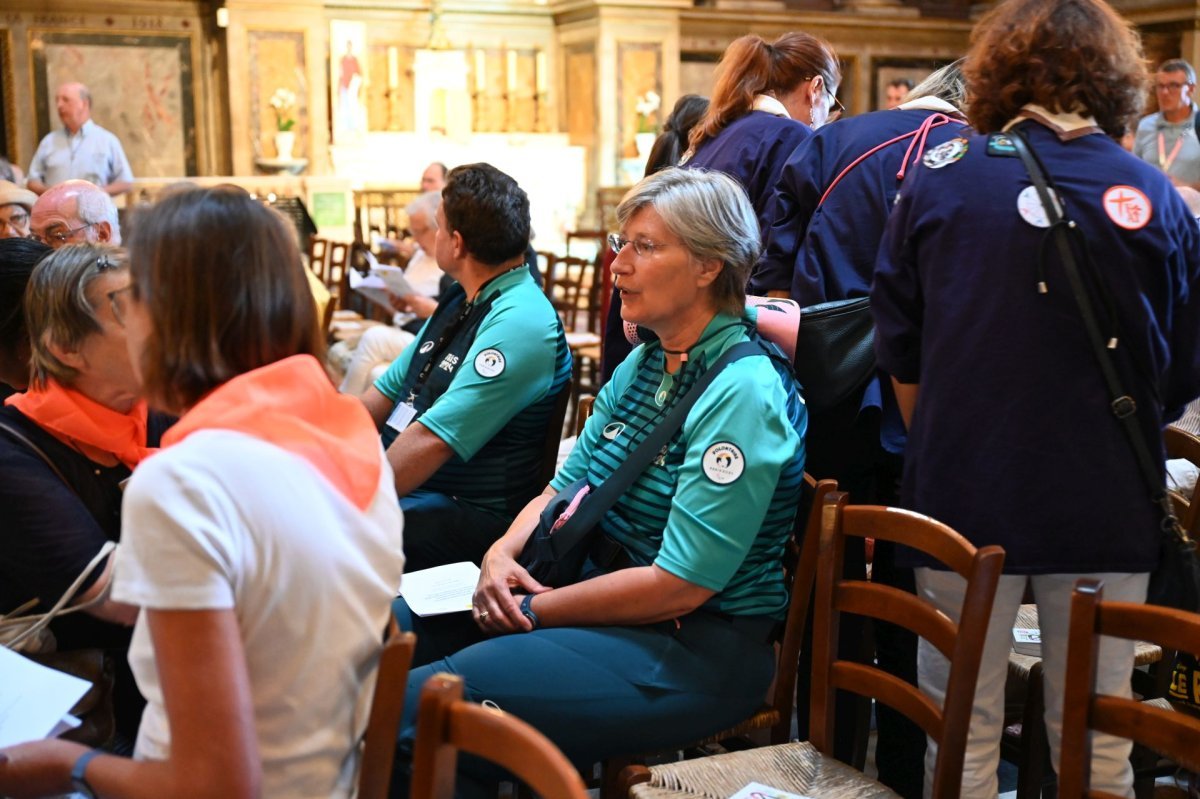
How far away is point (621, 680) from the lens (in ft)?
6.72

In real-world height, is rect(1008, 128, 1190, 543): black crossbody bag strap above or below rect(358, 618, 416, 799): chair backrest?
above

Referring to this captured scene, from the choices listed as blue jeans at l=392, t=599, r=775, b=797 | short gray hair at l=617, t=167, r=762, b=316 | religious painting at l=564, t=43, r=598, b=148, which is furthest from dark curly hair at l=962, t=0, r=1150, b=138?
religious painting at l=564, t=43, r=598, b=148

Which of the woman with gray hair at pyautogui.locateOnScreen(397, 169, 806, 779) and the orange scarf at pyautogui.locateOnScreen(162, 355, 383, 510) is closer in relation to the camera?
the orange scarf at pyautogui.locateOnScreen(162, 355, 383, 510)

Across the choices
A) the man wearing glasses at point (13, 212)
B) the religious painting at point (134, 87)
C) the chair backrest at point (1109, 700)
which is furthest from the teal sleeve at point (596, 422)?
the religious painting at point (134, 87)

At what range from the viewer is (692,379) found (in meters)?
2.25

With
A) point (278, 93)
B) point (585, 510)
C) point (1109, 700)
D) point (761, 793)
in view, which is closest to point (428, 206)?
point (585, 510)

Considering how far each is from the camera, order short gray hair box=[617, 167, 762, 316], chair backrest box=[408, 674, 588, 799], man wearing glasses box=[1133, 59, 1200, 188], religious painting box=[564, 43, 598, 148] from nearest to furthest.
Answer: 1. chair backrest box=[408, 674, 588, 799]
2. short gray hair box=[617, 167, 762, 316]
3. man wearing glasses box=[1133, 59, 1200, 188]
4. religious painting box=[564, 43, 598, 148]

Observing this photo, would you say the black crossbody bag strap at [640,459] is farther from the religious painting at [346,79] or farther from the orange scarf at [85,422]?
the religious painting at [346,79]

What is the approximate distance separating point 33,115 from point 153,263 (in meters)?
11.1

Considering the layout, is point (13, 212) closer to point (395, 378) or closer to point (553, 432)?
point (395, 378)

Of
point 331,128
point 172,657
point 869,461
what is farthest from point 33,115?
point 172,657

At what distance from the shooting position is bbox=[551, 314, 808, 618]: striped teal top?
2057mm

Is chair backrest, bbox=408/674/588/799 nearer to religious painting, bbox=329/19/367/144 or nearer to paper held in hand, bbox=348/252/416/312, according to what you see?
paper held in hand, bbox=348/252/416/312

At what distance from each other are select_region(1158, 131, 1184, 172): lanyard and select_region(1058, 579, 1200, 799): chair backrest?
19.8 feet
